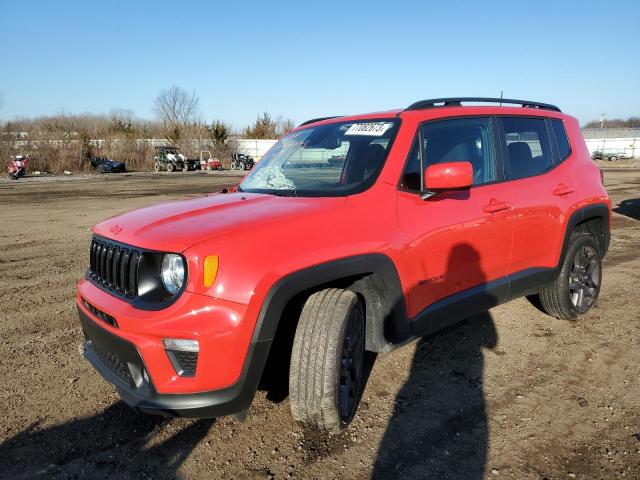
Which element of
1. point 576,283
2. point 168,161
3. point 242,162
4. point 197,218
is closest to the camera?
point 197,218

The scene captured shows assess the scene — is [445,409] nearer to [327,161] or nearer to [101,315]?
[327,161]

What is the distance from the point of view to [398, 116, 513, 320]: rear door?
9.69 feet

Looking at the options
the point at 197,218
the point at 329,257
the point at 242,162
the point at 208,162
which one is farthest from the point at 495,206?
the point at 242,162

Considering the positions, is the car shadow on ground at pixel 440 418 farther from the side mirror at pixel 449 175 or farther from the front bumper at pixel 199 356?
the side mirror at pixel 449 175

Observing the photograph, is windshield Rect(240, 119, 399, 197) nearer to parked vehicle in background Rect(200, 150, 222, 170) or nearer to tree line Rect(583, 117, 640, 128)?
parked vehicle in background Rect(200, 150, 222, 170)

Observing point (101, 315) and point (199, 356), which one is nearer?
point (199, 356)

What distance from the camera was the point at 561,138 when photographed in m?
4.34

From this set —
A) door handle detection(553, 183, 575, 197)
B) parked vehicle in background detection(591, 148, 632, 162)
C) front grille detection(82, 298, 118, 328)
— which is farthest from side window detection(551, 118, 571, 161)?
parked vehicle in background detection(591, 148, 632, 162)

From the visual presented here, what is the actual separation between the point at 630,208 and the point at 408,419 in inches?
506

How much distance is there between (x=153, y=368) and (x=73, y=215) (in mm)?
11362

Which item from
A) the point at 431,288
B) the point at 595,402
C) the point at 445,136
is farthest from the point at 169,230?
the point at 595,402

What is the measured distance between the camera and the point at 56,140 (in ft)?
123

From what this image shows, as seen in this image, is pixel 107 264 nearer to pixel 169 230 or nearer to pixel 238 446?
pixel 169 230

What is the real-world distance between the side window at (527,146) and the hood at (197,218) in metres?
1.73
